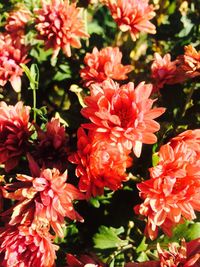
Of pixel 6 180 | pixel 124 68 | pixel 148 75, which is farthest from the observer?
pixel 148 75

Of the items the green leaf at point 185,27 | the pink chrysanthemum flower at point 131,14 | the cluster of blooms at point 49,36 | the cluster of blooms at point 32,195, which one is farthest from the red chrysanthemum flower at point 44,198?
the green leaf at point 185,27

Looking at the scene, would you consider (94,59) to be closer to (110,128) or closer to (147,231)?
(110,128)

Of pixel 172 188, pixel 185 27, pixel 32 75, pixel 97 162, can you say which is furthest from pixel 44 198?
pixel 185 27

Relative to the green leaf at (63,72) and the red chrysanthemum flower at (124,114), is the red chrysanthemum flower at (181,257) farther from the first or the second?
the green leaf at (63,72)

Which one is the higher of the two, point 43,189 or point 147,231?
point 43,189

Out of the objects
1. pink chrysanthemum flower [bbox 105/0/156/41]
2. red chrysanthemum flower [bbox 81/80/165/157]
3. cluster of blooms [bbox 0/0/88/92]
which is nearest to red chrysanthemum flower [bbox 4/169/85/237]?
red chrysanthemum flower [bbox 81/80/165/157]

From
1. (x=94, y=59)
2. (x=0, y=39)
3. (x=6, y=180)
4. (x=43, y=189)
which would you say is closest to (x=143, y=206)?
(x=43, y=189)
